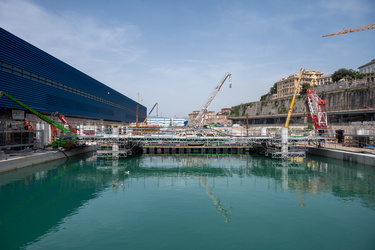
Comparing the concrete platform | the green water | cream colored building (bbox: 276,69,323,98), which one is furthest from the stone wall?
the green water

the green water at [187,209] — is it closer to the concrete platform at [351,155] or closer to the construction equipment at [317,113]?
the concrete platform at [351,155]

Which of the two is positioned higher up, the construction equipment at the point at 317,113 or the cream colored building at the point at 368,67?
the cream colored building at the point at 368,67

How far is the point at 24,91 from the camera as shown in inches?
1401

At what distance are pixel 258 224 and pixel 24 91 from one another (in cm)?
3640

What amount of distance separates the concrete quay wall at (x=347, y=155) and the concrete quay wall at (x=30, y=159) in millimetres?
35779

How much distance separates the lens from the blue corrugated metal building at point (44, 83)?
107 feet

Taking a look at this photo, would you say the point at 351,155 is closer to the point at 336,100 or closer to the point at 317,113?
the point at 317,113

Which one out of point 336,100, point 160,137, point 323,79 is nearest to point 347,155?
point 160,137

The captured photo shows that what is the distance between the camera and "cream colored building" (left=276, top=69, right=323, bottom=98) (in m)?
120

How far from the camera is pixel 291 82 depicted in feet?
Answer: 391

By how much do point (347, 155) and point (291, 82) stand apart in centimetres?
9698

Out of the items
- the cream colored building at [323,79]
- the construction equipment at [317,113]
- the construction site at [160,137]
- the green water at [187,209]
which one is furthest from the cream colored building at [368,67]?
the green water at [187,209]

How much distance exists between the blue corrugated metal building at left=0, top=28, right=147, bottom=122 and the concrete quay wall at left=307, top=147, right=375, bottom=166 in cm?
4254

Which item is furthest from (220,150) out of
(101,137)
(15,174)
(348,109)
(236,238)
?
(348,109)
